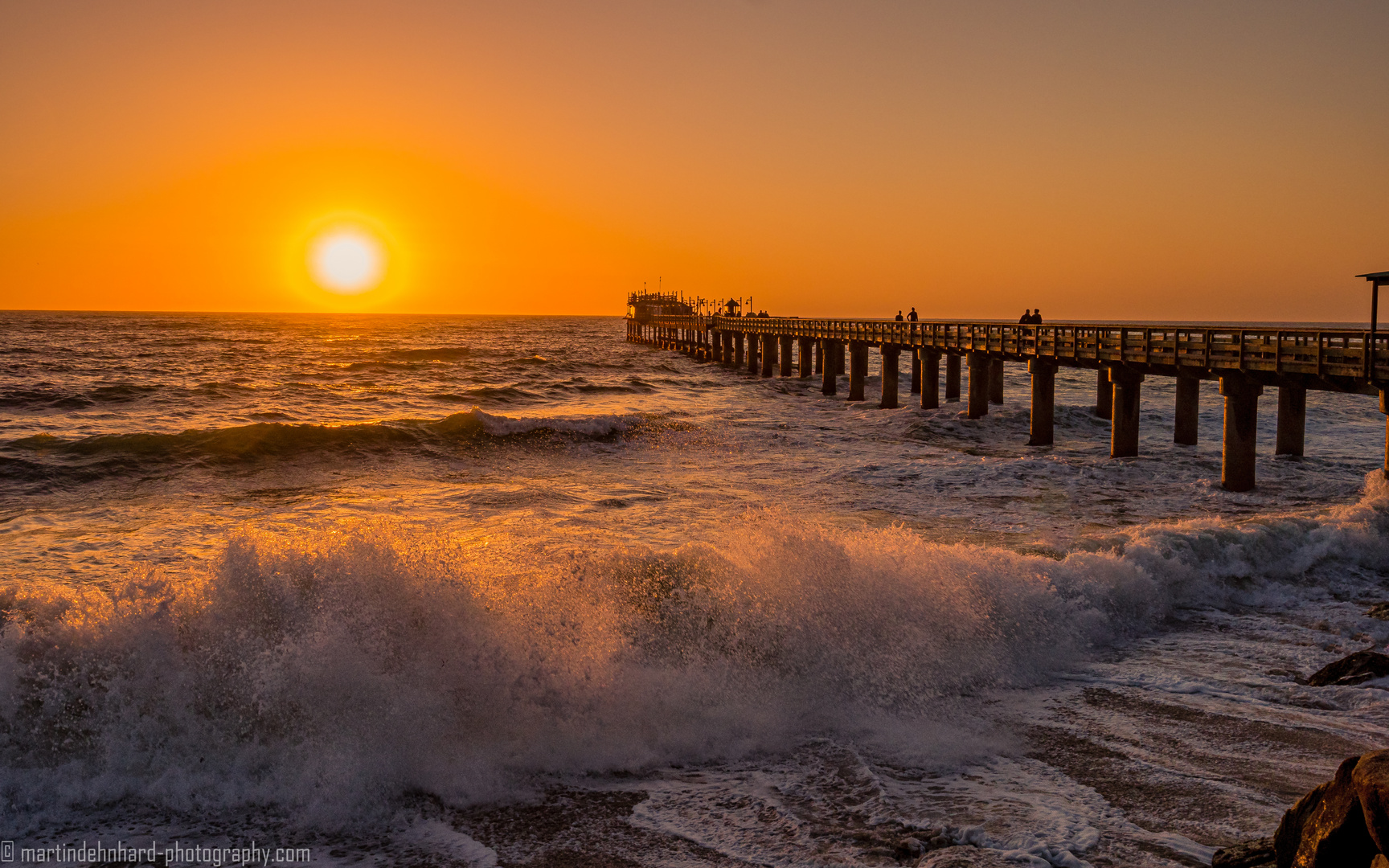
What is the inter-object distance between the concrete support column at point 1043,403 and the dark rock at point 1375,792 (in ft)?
77.8

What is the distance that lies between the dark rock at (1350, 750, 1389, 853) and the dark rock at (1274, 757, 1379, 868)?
5 cm

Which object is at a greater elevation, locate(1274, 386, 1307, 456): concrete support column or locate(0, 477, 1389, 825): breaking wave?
locate(1274, 386, 1307, 456): concrete support column

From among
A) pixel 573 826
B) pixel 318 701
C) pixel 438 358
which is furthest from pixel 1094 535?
pixel 438 358

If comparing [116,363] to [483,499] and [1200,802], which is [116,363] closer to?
[483,499]

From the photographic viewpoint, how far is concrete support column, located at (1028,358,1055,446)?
27.0 meters

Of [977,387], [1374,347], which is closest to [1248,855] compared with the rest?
[1374,347]

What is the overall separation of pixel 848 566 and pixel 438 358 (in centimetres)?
7040

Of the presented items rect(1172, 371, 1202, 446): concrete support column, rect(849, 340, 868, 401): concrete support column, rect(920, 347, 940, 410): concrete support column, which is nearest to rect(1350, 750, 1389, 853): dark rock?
rect(1172, 371, 1202, 446): concrete support column

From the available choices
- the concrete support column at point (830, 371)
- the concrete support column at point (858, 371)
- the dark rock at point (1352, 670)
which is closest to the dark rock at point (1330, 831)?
the dark rock at point (1352, 670)

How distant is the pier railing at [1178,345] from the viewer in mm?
16797

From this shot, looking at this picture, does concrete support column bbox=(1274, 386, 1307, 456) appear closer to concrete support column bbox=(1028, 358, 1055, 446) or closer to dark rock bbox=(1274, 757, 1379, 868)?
concrete support column bbox=(1028, 358, 1055, 446)

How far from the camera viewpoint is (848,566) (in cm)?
1000

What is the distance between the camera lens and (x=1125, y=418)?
23.5 m

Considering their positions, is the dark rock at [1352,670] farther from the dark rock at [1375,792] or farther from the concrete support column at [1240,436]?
the concrete support column at [1240,436]
